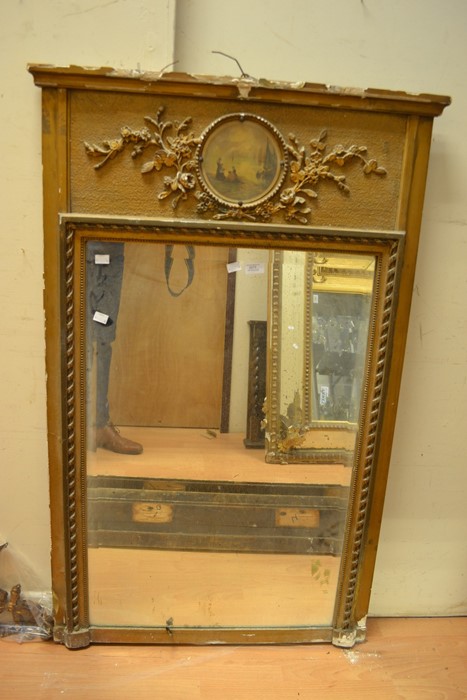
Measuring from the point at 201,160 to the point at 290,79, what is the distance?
34 centimetres

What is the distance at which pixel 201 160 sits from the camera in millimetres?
1144

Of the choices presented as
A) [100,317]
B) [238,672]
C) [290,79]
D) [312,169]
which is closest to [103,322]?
[100,317]

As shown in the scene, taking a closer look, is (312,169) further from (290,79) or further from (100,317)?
(100,317)

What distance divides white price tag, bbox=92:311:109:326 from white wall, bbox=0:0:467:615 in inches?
6.5

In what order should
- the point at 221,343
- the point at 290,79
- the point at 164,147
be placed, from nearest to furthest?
the point at 164,147 → the point at 290,79 → the point at 221,343

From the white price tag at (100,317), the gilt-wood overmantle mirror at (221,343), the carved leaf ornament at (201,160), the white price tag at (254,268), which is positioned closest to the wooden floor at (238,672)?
the gilt-wood overmantle mirror at (221,343)

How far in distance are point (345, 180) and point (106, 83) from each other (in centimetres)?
59

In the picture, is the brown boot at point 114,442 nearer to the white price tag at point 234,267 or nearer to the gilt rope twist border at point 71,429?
the gilt rope twist border at point 71,429

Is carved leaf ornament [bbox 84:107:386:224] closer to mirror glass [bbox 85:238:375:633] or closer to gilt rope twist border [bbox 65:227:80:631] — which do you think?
mirror glass [bbox 85:238:375:633]

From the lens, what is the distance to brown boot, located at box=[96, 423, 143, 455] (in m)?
1.34

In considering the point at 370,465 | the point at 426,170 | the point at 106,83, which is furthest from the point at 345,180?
the point at 370,465

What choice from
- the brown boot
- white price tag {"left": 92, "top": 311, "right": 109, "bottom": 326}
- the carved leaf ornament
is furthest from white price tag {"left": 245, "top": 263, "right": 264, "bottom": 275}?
the brown boot

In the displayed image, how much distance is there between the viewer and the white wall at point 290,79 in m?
1.18

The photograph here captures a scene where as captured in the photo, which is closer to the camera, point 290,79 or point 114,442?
point 290,79
